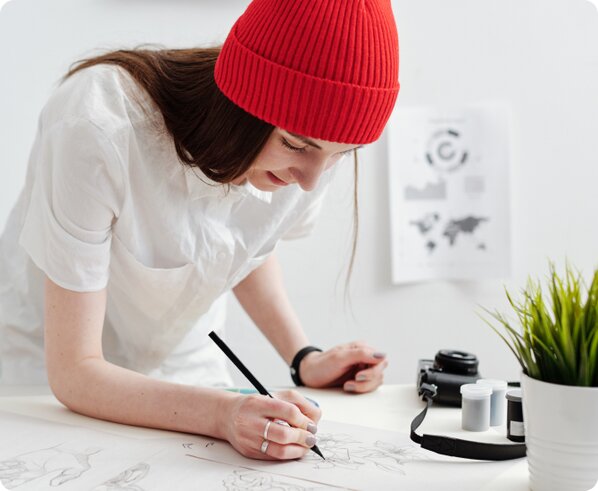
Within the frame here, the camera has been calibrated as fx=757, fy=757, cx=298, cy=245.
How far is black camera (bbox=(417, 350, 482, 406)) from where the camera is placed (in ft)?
3.62

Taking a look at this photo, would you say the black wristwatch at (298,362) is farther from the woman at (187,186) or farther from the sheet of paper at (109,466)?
the sheet of paper at (109,466)

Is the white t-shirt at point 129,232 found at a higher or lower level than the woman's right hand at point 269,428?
higher

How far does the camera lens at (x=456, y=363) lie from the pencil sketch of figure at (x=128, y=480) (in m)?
0.50

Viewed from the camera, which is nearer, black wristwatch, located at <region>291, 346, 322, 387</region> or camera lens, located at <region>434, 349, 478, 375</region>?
camera lens, located at <region>434, 349, 478, 375</region>

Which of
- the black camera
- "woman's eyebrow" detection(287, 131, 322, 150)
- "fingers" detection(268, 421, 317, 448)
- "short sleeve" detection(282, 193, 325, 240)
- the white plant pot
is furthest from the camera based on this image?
"short sleeve" detection(282, 193, 325, 240)

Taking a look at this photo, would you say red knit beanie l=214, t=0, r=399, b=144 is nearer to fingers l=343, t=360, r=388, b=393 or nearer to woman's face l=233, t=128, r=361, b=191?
woman's face l=233, t=128, r=361, b=191

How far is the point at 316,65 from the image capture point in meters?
0.93

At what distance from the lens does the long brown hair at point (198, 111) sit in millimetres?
1011

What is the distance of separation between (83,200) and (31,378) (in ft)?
1.42

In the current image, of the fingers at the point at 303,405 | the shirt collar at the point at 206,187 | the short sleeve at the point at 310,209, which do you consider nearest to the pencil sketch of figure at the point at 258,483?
the fingers at the point at 303,405

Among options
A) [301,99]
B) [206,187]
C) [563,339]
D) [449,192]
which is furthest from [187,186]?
[449,192]

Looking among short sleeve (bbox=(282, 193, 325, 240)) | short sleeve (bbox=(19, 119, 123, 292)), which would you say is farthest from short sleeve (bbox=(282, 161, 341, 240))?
short sleeve (bbox=(19, 119, 123, 292))

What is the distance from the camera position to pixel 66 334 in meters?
1.01

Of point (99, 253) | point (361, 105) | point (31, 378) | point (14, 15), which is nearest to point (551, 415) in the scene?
point (361, 105)
